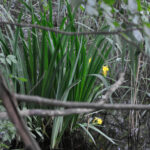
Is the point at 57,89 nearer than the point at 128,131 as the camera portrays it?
Yes

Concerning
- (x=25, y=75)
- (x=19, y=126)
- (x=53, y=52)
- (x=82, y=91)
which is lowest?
(x=82, y=91)

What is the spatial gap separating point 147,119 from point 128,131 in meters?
0.32

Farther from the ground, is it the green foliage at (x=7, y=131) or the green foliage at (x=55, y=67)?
the green foliage at (x=55, y=67)

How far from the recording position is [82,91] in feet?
5.22

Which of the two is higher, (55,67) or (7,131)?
(55,67)

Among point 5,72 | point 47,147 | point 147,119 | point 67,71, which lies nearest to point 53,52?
point 67,71

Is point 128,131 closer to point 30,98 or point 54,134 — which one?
point 54,134

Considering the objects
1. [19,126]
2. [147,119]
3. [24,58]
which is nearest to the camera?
[19,126]

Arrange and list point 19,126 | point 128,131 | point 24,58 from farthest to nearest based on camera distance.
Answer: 1. point 128,131
2. point 24,58
3. point 19,126

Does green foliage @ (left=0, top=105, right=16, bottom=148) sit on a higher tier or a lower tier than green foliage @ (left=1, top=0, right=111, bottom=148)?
lower

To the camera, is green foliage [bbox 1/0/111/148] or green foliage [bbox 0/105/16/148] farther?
green foliage [bbox 1/0/111/148]

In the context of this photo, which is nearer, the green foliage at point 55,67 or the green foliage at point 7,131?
the green foliage at point 7,131

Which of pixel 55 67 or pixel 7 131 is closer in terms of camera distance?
pixel 7 131

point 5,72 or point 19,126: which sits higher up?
point 19,126
